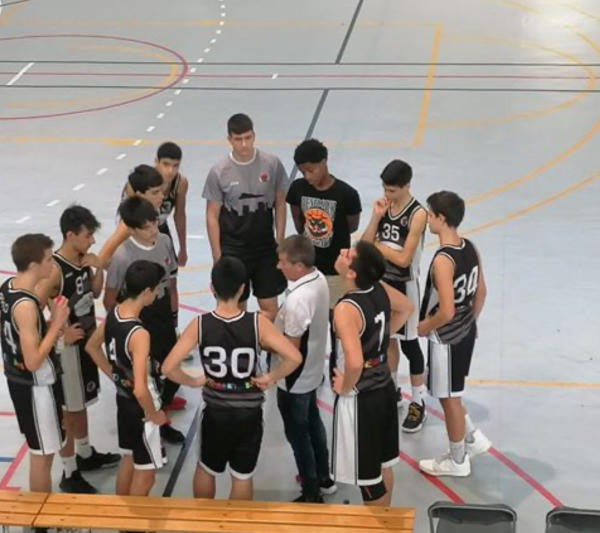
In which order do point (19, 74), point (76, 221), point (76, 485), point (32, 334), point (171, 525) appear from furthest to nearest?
1. point (19, 74)
2. point (76, 485)
3. point (76, 221)
4. point (32, 334)
5. point (171, 525)

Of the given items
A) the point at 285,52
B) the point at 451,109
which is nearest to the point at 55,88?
the point at 285,52

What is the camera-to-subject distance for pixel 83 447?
22.8 ft

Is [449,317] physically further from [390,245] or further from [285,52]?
[285,52]

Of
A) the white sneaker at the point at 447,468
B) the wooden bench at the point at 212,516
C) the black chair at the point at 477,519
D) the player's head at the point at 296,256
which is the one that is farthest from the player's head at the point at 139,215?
the black chair at the point at 477,519

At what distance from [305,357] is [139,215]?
139 centimetres

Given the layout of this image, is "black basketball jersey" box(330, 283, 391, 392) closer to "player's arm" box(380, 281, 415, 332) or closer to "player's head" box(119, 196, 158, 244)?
"player's arm" box(380, 281, 415, 332)

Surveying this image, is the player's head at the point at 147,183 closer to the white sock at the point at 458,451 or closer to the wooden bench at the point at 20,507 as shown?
the wooden bench at the point at 20,507

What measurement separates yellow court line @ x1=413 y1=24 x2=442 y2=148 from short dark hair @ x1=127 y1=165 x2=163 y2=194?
6372 mm

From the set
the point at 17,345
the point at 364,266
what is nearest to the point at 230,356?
the point at 364,266

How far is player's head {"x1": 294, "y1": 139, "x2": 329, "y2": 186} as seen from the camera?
6.98m

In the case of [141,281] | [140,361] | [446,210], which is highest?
[446,210]

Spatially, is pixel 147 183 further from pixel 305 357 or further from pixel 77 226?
pixel 305 357

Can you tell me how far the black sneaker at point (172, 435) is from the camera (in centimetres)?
729

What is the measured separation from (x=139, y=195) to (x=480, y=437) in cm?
283
